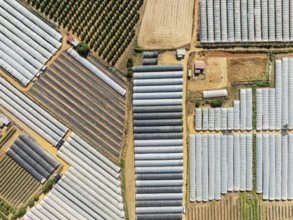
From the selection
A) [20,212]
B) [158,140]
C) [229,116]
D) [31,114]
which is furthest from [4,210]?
[229,116]

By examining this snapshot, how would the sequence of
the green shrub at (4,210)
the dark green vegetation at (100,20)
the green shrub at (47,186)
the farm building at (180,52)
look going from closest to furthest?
1. the farm building at (180,52)
2. the dark green vegetation at (100,20)
3. the green shrub at (47,186)
4. the green shrub at (4,210)

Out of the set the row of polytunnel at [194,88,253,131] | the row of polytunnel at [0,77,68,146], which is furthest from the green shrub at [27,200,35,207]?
the row of polytunnel at [194,88,253,131]

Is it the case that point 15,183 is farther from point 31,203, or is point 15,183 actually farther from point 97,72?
point 97,72

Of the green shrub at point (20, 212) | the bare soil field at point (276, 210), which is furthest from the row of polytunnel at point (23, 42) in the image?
the bare soil field at point (276, 210)

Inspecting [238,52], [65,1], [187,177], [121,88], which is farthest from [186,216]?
[65,1]

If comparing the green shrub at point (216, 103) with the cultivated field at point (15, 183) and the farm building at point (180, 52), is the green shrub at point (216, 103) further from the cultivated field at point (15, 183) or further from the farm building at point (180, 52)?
the cultivated field at point (15, 183)

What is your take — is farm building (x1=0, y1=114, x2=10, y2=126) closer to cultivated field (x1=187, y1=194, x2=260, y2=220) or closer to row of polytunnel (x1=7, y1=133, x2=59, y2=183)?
row of polytunnel (x1=7, y1=133, x2=59, y2=183)
